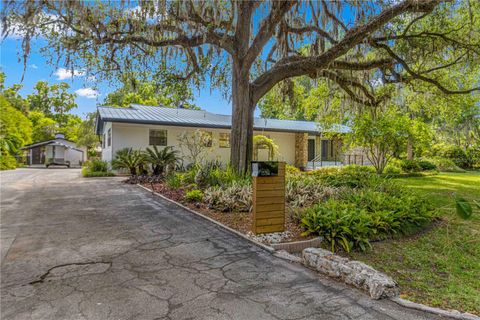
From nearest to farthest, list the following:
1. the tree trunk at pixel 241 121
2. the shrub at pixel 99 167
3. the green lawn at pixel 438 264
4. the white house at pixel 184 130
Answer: the green lawn at pixel 438 264
the tree trunk at pixel 241 121
the white house at pixel 184 130
the shrub at pixel 99 167

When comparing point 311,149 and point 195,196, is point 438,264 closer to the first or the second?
point 195,196

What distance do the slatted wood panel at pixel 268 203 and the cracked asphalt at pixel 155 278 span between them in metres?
0.47

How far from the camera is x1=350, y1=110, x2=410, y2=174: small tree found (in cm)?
1162

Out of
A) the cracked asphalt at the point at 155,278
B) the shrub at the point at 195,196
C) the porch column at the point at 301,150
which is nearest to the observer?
the cracked asphalt at the point at 155,278

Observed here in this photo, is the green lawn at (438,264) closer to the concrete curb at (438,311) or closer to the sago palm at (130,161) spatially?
the concrete curb at (438,311)

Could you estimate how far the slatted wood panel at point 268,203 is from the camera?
15.4 feet

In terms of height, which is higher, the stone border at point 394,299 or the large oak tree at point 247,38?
the large oak tree at point 247,38

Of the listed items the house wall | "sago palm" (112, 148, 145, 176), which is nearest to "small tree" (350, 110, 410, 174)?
the house wall

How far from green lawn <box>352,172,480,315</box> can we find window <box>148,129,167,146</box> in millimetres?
13901

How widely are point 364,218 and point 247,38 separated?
270 inches

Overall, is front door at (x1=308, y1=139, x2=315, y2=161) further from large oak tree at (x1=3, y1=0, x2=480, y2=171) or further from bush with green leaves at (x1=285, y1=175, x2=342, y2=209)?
bush with green leaves at (x1=285, y1=175, x2=342, y2=209)

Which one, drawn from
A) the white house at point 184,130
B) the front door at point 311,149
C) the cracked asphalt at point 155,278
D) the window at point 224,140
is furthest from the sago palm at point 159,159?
the front door at point 311,149

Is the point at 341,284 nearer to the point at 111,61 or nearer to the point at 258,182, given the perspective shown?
the point at 258,182

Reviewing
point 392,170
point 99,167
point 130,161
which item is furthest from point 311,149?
point 99,167
